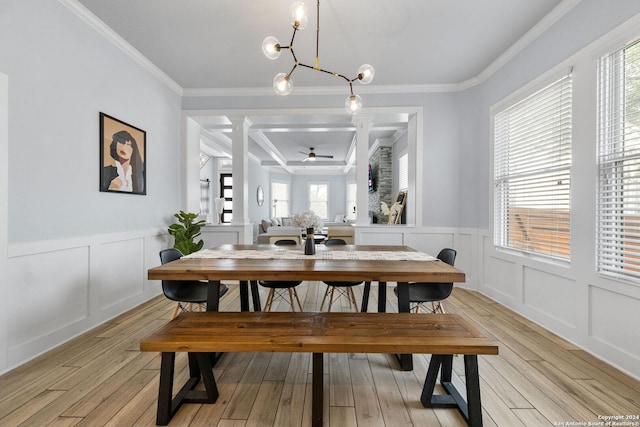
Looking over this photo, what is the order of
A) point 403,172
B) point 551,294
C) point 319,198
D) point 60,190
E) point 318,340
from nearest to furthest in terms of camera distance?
point 318,340 → point 60,190 → point 551,294 → point 403,172 → point 319,198

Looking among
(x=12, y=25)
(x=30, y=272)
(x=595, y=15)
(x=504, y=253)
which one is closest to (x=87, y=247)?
(x=30, y=272)

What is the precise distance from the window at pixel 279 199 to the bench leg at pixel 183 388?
29.5 feet

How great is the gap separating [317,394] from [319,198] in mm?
9949

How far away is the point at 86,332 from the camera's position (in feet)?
8.64

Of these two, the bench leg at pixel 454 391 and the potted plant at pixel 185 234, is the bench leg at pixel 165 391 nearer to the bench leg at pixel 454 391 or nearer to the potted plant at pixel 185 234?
the bench leg at pixel 454 391

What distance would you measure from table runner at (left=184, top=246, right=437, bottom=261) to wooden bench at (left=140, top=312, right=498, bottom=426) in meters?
0.57

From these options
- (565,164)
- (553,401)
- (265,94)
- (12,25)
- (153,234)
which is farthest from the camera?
(265,94)

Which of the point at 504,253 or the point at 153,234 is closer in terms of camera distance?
the point at 504,253

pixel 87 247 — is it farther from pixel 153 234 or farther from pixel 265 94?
pixel 265 94

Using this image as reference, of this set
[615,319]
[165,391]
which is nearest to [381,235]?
[615,319]

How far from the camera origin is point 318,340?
4.70 feet

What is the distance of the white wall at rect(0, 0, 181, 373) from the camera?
6.75 feet

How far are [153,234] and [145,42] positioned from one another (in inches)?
86.2

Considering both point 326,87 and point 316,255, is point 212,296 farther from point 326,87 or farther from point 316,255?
point 326,87
